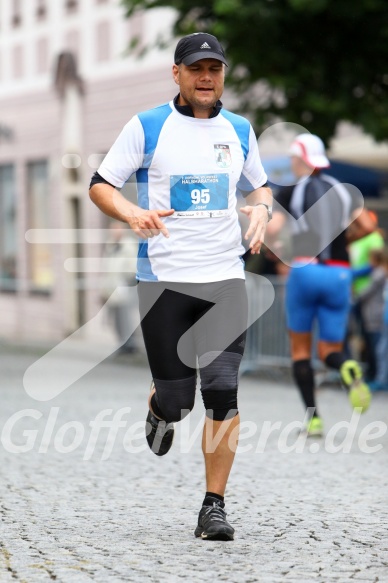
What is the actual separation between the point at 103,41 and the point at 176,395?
20718 mm

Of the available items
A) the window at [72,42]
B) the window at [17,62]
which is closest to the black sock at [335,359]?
the window at [72,42]

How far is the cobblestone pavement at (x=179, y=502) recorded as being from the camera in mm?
5078

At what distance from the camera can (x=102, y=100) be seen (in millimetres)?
25781

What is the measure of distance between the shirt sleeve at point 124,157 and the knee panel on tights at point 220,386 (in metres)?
0.78

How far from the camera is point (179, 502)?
6688 millimetres

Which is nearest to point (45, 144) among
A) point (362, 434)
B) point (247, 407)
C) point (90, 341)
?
point (90, 341)

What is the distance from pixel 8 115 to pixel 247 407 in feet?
62.6

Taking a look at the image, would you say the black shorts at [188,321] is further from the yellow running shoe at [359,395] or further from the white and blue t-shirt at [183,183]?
the yellow running shoe at [359,395]

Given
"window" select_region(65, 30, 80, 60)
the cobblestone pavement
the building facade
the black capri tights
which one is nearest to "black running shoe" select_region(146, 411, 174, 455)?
the cobblestone pavement

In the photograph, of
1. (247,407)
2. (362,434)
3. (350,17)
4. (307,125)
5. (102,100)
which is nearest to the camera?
(362,434)

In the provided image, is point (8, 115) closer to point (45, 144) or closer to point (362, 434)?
point (45, 144)

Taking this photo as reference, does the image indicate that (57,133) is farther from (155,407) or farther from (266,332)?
(155,407)

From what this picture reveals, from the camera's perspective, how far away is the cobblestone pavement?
5.08 metres

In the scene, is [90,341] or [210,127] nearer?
[210,127]
